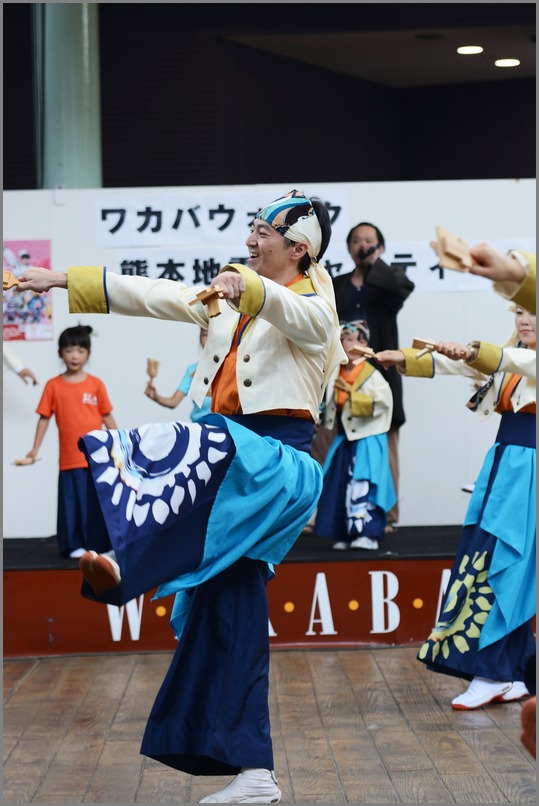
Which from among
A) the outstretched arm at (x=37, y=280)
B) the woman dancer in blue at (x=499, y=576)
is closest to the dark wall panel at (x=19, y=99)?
the woman dancer in blue at (x=499, y=576)

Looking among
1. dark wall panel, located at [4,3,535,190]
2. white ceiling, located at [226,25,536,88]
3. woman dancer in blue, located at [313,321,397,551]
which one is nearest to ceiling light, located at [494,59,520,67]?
white ceiling, located at [226,25,536,88]

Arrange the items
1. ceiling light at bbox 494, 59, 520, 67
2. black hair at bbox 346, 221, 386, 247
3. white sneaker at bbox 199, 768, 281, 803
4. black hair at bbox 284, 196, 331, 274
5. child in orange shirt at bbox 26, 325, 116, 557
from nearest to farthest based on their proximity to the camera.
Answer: white sneaker at bbox 199, 768, 281, 803
black hair at bbox 284, 196, 331, 274
child in orange shirt at bbox 26, 325, 116, 557
black hair at bbox 346, 221, 386, 247
ceiling light at bbox 494, 59, 520, 67

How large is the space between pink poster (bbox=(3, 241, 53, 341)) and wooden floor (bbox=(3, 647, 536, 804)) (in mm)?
1895

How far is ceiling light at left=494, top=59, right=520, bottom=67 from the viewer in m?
8.33

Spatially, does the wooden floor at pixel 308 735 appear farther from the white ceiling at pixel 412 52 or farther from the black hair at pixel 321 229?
the white ceiling at pixel 412 52

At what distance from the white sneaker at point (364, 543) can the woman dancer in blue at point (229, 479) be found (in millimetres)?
2187

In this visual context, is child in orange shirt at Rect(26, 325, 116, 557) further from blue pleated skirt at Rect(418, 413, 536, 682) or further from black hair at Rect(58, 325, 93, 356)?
blue pleated skirt at Rect(418, 413, 536, 682)

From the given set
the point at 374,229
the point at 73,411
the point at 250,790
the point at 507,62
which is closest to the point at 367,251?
the point at 374,229

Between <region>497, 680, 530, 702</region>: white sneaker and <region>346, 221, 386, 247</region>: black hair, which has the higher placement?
<region>346, 221, 386, 247</region>: black hair

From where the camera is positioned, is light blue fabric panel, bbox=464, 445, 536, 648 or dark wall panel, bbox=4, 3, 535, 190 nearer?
light blue fabric panel, bbox=464, 445, 536, 648

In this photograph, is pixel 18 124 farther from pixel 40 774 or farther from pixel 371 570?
pixel 40 774

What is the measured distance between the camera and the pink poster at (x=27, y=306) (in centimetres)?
603

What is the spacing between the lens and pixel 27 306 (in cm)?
605

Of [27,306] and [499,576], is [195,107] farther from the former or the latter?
[499,576]
